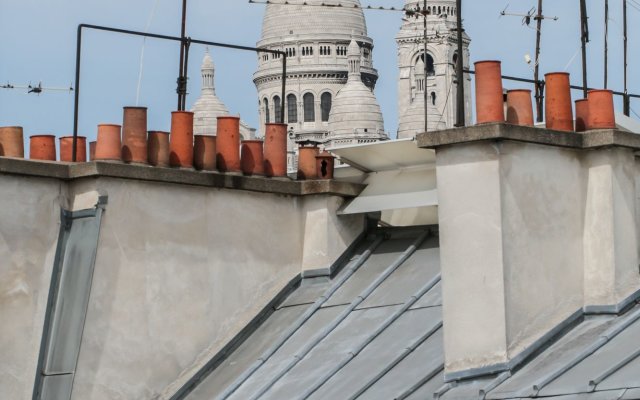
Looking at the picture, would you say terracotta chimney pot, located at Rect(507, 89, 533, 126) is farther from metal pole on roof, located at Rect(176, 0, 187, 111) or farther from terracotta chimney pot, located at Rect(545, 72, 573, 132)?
metal pole on roof, located at Rect(176, 0, 187, 111)

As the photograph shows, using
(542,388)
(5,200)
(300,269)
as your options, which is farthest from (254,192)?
(542,388)

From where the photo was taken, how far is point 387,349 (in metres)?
13.3

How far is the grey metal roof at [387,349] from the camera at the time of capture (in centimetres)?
1120

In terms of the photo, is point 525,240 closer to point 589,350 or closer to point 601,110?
point 589,350

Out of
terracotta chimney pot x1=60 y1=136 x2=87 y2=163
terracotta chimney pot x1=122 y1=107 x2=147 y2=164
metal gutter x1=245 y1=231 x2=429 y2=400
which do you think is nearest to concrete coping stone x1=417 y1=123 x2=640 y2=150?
metal gutter x1=245 y1=231 x2=429 y2=400

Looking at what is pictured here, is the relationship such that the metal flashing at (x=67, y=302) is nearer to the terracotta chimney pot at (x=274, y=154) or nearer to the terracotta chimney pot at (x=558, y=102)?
the terracotta chimney pot at (x=274, y=154)

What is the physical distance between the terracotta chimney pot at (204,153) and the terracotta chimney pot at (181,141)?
4.6 inches

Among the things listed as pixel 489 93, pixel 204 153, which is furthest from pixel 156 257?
pixel 489 93

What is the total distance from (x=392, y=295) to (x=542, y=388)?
10.8 ft

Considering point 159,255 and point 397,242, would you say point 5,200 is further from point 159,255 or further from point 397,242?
point 397,242

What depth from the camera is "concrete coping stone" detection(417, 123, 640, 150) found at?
11750 millimetres

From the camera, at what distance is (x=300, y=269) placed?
15508mm

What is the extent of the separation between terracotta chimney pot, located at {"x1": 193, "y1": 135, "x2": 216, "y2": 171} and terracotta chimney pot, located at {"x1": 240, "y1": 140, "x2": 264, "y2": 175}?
0.88 ft

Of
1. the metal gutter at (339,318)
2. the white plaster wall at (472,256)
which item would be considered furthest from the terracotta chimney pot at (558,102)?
the metal gutter at (339,318)
